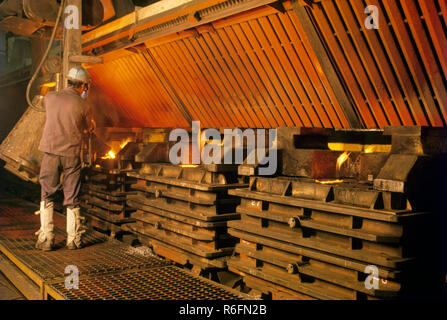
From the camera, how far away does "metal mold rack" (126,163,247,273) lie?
4.55 meters

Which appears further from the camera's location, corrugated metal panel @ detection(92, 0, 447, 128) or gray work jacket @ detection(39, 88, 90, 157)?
gray work jacket @ detection(39, 88, 90, 157)

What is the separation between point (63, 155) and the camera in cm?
495

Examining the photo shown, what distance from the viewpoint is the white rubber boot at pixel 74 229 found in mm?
5051

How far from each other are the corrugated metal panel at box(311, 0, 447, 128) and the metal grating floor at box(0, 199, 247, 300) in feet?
6.99

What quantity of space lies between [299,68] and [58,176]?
121 inches

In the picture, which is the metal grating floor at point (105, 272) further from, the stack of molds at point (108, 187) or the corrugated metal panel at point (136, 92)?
the corrugated metal panel at point (136, 92)

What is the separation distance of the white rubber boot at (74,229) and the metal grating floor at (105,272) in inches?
4.1

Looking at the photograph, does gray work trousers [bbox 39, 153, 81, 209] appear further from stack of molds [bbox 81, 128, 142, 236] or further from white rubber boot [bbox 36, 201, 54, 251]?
stack of molds [bbox 81, 128, 142, 236]
